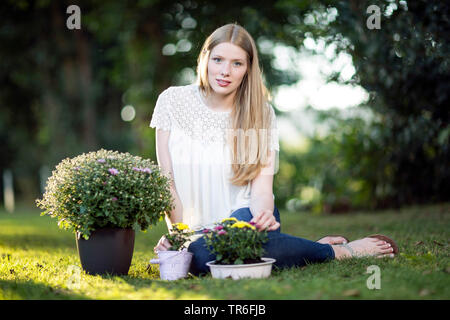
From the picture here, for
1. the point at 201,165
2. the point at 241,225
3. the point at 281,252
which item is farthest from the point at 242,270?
the point at 201,165

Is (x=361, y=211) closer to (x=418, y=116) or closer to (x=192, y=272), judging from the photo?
(x=418, y=116)

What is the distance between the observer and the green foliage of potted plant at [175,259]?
9.84ft


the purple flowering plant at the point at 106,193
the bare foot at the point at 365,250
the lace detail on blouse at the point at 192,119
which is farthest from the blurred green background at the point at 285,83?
the purple flowering plant at the point at 106,193

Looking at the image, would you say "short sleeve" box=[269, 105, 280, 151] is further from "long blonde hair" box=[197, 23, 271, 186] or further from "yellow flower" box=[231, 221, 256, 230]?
"yellow flower" box=[231, 221, 256, 230]

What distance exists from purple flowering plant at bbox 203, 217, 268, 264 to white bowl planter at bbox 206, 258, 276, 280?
37 mm

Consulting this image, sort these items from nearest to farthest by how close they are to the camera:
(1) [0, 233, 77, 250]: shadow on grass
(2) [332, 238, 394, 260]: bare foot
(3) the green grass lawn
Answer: (3) the green grass lawn
(2) [332, 238, 394, 260]: bare foot
(1) [0, 233, 77, 250]: shadow on grass

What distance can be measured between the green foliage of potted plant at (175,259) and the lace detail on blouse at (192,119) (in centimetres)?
77

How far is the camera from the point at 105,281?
2.82 m

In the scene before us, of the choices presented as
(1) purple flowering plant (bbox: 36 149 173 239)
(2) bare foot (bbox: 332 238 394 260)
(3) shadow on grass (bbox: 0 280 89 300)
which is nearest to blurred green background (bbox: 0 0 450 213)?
(2) bare foot (bbox: 332 238 394 260)

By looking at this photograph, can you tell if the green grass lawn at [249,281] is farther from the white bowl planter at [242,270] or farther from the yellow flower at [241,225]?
the yellow flower at [241,225]

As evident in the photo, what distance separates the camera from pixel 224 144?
3.55 m

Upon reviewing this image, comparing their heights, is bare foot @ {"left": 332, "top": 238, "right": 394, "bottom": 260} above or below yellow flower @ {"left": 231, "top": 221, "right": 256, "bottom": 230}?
below

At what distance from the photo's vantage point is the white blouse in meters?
3.50
